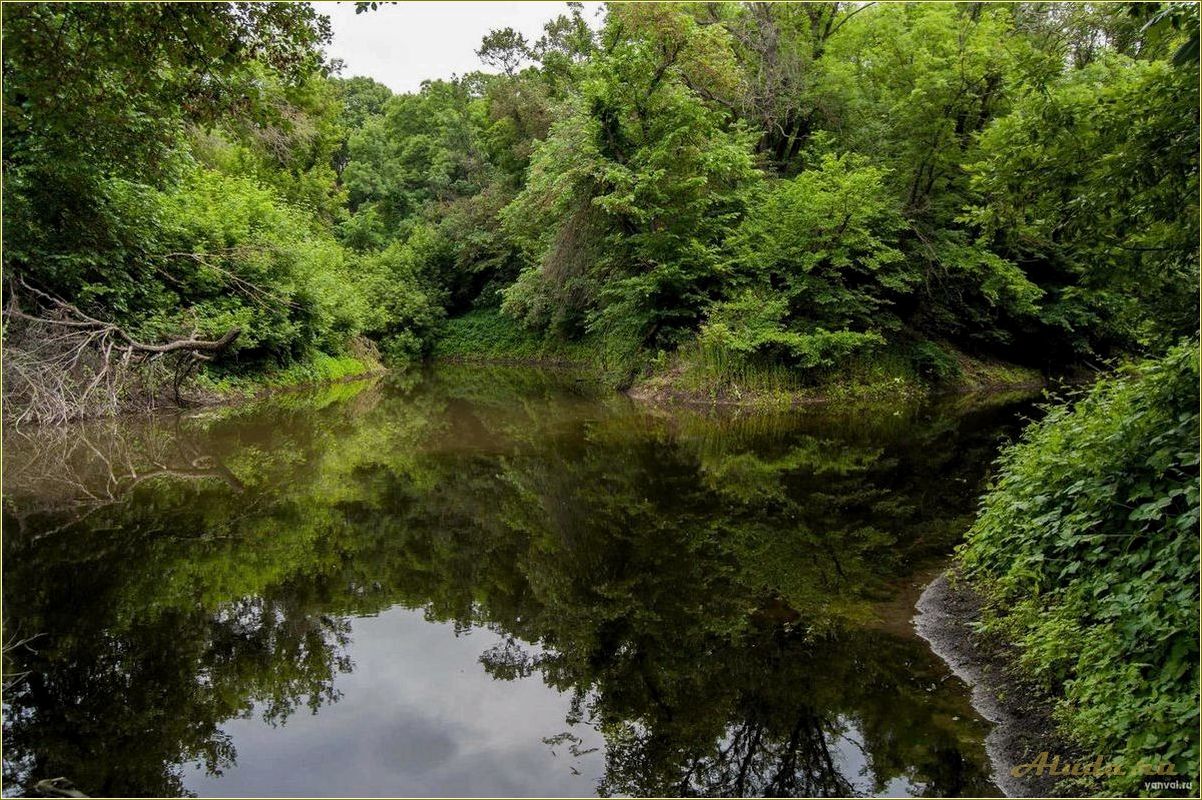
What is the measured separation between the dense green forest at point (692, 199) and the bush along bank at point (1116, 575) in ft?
3.44

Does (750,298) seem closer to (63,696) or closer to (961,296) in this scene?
(961,296)

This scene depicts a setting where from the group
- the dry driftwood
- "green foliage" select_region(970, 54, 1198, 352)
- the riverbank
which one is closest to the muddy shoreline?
"green foliage" select_region(970, 54, 1198, 352)

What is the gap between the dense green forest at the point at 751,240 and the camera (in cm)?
448

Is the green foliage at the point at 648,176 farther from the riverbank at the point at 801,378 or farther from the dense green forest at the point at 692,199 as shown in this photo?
the riverbank at the point at 801,378

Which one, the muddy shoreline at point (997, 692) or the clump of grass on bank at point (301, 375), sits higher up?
the clump of grass on bank at point (301, 375)

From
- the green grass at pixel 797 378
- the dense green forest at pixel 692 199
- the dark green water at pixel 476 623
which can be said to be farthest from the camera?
A: the green grass at pixel 797 378

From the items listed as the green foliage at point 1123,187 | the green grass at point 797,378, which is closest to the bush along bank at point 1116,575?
the green foliage at point 1123,187

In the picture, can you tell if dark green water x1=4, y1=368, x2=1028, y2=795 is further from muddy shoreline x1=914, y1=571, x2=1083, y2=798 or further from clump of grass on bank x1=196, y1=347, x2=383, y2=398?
clump of grass on bank x1=196, y1=347, x2=383, y2=398

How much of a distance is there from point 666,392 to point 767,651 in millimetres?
13412

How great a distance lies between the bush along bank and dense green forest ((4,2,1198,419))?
1049 millimetres

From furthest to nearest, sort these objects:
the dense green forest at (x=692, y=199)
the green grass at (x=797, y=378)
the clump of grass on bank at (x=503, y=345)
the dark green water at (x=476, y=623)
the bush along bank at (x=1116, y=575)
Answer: the clump of grass on bank at (x=503, y=345)
the green grass at (x=797, y=378)
the dense green forest at (x=692, y=199)
the dark green water at (x=476, y=623)
the bush along bank at (x=1116, y=575)

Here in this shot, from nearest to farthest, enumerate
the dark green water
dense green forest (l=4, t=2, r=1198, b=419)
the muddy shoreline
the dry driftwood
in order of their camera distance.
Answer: the muddy shoreline, the dark green water, dense green forest (l=4, t=2, r=1198, b=419), the dry driftwood

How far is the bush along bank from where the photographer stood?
3.36 metres

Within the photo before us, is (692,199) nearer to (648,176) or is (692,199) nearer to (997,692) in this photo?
(648,176)
